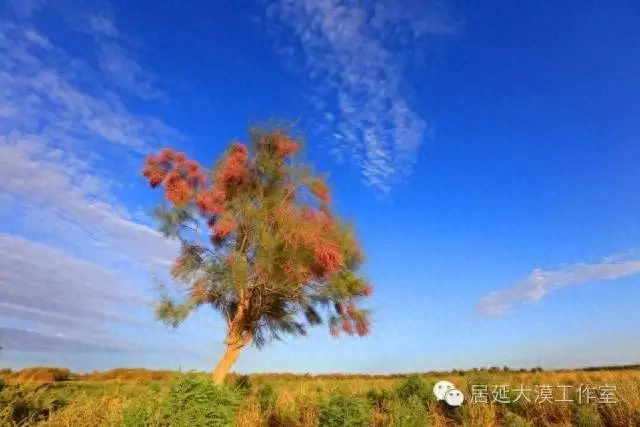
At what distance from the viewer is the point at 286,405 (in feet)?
44.8

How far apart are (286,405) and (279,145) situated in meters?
9.38

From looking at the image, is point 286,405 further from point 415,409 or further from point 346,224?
point 346,224

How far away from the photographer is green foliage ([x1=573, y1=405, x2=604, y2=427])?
11602mm

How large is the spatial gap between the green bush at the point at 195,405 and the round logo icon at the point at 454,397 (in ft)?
21.6

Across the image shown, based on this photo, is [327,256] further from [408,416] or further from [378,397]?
[408,416]

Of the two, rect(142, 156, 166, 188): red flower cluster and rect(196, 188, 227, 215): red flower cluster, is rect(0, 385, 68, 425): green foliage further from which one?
rect(142, 156, 166, 188): red flower cluster

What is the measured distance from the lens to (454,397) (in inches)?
532

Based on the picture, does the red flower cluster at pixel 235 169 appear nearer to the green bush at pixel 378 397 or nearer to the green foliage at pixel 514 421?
the green bush at pixel 378 397

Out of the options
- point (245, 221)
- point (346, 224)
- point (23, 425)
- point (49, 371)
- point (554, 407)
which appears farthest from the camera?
point (49, 371)

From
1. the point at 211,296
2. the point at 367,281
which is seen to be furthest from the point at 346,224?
the point at 211,296

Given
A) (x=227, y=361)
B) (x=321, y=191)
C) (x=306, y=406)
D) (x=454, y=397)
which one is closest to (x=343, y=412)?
(x=306, y=406)

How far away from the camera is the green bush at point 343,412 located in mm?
10695

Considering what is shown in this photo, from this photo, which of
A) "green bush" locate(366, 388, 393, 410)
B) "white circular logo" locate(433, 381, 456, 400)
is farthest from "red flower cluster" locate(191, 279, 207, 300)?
"white circular logo" locate(433, 381, 456, 400)

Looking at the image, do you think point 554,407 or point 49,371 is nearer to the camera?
point 554,407
